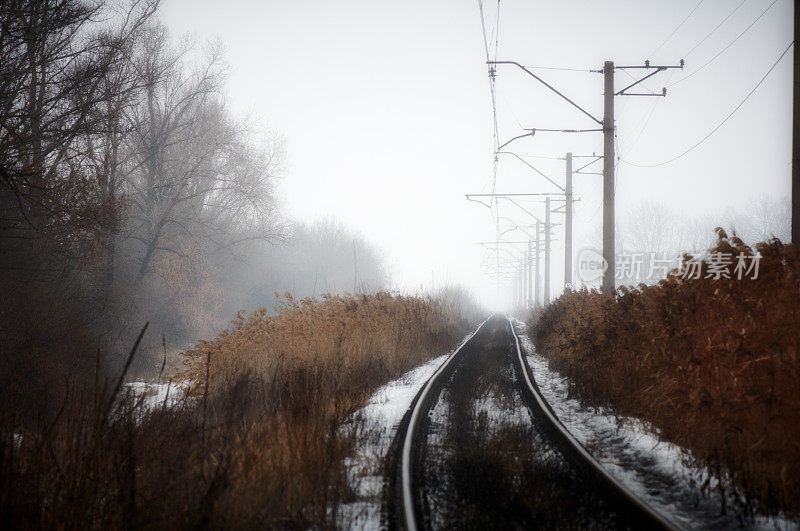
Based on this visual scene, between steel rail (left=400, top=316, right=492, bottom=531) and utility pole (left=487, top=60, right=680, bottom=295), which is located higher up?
utility pole (left=487, top=60, right=680, bottom=295)

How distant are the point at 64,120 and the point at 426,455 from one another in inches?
425

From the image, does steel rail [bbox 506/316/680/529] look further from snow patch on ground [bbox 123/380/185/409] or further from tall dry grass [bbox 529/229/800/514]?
snow patch on ground [bbox 123/380/185/409]

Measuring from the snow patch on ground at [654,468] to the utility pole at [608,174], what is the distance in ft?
21.5

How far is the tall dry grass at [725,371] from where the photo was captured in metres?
4.15

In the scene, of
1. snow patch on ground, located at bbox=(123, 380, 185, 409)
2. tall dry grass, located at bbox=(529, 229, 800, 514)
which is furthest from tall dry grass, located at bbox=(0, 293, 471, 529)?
tall dry grass, located at bbox=(529, 229, 800, 514)

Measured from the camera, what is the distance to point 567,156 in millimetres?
22391

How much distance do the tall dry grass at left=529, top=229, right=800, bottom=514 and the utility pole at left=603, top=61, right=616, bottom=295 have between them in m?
4.63

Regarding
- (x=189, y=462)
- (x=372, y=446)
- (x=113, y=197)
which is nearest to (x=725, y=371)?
(x=372, y=446)

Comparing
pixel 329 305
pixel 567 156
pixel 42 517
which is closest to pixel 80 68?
pixel 329 305

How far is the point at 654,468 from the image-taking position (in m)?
4.70

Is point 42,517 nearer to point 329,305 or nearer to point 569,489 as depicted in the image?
point 569,489

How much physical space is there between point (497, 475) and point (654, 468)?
1696mm

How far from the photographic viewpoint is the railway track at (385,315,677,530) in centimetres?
341

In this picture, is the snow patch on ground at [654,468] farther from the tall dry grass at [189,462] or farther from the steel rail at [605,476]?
the tall dry grass at [189,462]
